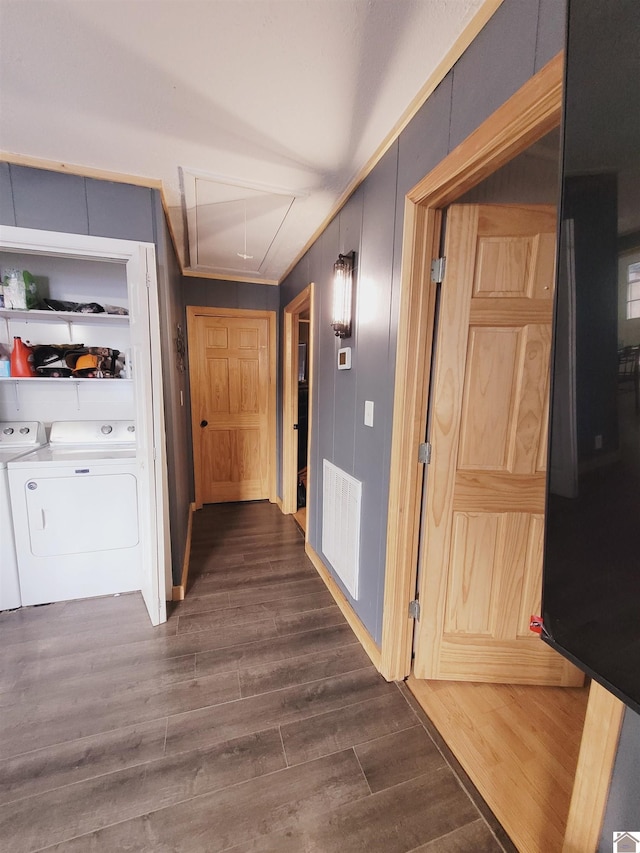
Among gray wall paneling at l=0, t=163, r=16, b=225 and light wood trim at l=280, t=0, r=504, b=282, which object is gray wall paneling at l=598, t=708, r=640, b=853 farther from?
gray wall paneling at l=0, t=163, r=16, b=225

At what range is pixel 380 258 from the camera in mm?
1599

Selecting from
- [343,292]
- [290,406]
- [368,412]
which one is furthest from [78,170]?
[290,406]

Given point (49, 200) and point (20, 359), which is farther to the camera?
point (20, 359)

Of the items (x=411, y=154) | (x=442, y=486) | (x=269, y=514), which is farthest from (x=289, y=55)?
(x=269, y=514)

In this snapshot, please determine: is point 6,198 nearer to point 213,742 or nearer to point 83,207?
point 83,207

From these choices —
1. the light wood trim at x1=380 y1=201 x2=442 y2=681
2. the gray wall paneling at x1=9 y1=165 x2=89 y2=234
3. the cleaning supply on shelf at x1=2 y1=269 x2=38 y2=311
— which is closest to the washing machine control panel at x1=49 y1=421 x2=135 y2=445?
the cleaning supply on shelf at x1=2 y1=269 x2=38 y2=311

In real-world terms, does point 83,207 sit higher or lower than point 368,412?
higher

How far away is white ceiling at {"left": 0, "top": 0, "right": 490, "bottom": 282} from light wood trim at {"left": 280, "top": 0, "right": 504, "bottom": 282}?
0.05ft

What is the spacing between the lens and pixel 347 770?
123cm

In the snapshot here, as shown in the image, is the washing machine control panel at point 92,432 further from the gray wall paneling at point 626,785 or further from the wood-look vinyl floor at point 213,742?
the gray wall paneling at point 626,785

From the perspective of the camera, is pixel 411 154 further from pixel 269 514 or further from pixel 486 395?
pixel 269 514

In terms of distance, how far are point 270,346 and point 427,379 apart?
262 centimetres

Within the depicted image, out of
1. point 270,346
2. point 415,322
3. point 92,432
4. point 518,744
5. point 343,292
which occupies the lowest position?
point 518,744

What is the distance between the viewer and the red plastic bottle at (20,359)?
2107mm
